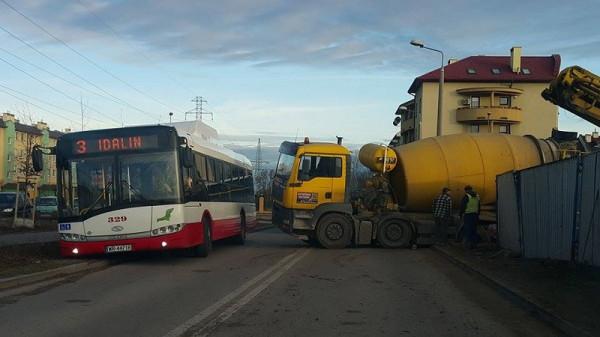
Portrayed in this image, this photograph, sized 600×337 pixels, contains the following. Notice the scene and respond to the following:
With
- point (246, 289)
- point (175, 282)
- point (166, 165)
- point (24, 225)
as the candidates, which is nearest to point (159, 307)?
point (246, 289)

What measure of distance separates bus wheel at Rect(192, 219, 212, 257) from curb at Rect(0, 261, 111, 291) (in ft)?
7.14

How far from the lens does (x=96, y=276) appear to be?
12664mm

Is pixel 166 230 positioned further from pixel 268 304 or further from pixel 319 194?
pixel 319 194

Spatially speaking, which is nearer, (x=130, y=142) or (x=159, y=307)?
(x=159, y=307)

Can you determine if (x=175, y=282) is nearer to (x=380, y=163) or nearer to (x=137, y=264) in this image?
(x=137, y=264)

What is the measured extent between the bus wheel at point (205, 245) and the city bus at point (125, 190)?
903 millimetres

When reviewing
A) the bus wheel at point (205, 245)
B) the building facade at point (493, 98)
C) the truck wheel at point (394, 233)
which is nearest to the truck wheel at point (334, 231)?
the truck wheel at point (394, 233)

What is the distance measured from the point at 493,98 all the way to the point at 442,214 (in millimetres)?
54475

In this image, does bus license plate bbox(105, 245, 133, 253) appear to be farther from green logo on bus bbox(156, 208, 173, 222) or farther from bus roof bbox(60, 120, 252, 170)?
bus roof bbox(60, 120, 252, 170)

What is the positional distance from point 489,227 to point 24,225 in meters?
17.9

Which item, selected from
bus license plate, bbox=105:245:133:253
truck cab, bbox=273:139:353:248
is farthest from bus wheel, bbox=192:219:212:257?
truck cab, bbox=273:139:353:248

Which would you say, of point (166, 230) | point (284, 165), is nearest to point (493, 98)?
point (284, 165)

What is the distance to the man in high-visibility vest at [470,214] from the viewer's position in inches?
704

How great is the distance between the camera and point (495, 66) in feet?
248
